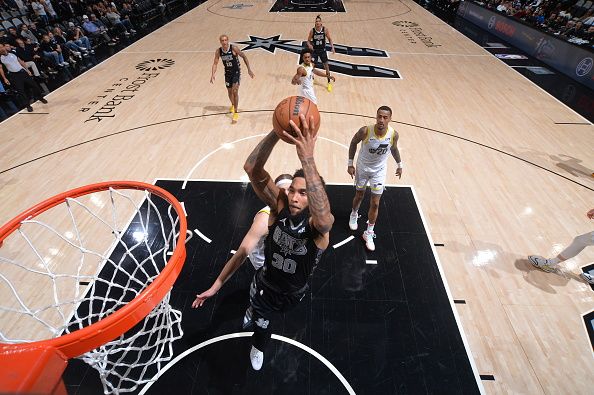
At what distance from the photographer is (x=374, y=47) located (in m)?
12.5

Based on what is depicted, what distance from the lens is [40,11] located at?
11812mm

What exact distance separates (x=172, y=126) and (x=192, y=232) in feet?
12.1

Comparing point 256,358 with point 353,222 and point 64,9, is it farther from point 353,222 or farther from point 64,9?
point 64,9

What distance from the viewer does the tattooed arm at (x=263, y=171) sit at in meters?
2.29

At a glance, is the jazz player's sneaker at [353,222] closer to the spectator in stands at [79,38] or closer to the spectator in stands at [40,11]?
the spectator in stands at [79,38]

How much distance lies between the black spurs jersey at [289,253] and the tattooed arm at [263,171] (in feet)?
0.64

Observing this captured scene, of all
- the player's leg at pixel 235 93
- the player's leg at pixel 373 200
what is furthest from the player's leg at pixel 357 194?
the player's leg at pixel 235 93

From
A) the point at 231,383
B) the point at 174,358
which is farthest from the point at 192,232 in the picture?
the point at 231,383

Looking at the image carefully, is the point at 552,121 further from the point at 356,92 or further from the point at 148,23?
the point at 148,23

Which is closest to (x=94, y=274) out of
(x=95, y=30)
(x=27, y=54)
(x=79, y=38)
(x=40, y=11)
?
(x=27, y=54)

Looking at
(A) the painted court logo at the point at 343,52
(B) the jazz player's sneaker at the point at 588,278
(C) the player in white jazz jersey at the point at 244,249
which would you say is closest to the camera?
(C) the player in white jazz jersey at the point at 244,249

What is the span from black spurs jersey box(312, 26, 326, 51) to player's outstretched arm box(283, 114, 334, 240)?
26.1 feet

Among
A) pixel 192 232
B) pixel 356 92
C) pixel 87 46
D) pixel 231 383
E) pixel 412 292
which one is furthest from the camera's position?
pixel 87 46

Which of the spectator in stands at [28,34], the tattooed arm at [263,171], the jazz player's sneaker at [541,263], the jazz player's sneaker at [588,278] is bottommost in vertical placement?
the jazz player's sneaker at [588,278]
